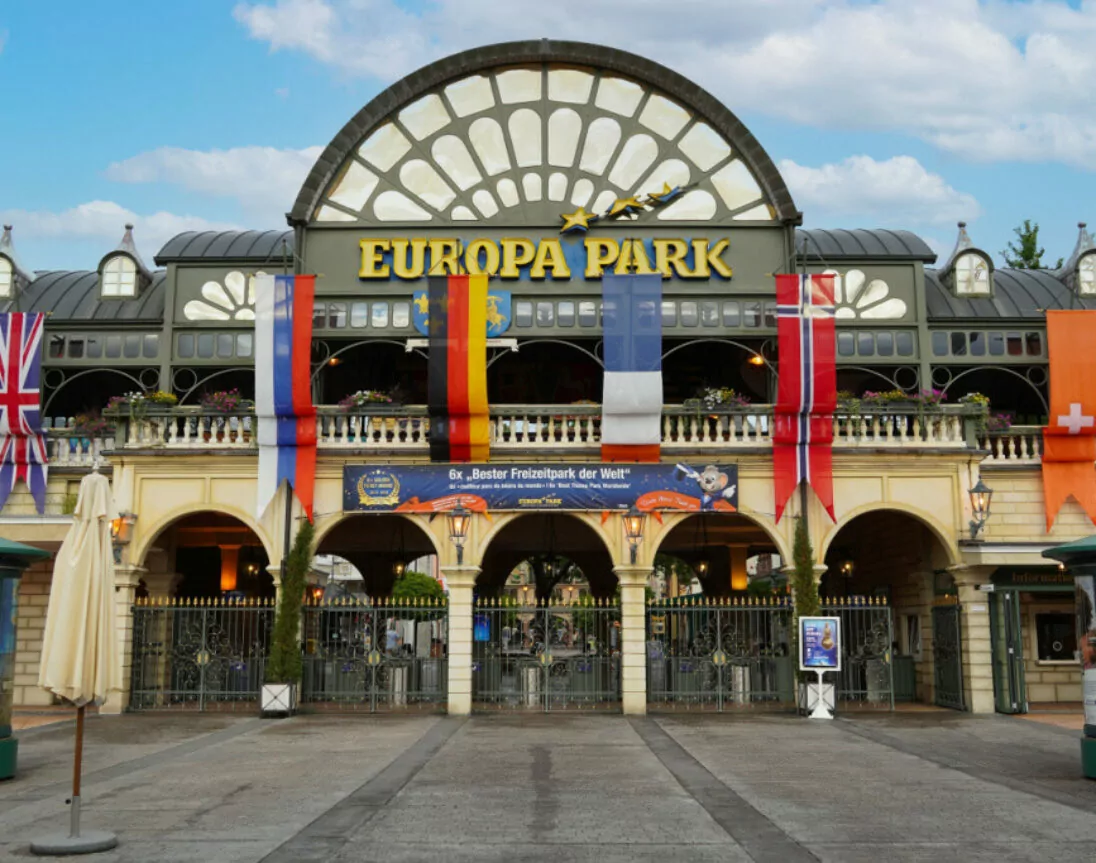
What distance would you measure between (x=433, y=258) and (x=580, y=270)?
3.79m

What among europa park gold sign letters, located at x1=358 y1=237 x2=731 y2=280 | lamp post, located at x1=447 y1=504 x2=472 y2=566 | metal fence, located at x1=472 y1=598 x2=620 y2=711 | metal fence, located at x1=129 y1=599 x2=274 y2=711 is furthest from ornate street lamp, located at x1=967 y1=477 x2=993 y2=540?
metal fence, located at x1=129 y1=599 x2=274 y2=711

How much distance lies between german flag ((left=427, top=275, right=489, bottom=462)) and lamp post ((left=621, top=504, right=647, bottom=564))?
11.4ft

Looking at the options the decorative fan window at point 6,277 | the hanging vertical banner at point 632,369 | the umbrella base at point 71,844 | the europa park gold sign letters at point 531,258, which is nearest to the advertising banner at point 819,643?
the hanging vertical banner at point 632,369

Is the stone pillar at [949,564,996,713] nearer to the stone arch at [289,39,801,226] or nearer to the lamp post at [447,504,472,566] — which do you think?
the stone arch at [289,39,801,226]

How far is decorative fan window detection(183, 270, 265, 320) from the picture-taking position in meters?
29.7

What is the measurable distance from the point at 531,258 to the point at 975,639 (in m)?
13.9

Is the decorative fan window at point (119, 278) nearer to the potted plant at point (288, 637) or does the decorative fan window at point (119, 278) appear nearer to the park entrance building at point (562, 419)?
the park entrance building at point (562, 419)

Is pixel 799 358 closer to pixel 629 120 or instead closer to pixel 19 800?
pixel 629 120

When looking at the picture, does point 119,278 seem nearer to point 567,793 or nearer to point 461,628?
point 461,628

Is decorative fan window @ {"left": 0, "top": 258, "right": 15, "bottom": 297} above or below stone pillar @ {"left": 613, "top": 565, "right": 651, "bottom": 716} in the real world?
above

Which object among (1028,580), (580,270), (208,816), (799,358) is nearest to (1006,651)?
(1028,580)

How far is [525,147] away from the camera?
29.5 meters

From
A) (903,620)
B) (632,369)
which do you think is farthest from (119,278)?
(903,620)

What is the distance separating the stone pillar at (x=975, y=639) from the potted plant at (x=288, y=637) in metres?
14.4
